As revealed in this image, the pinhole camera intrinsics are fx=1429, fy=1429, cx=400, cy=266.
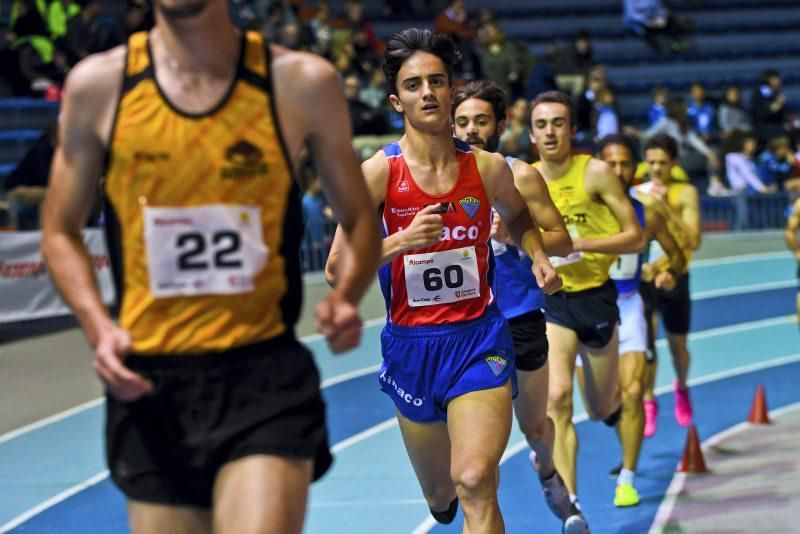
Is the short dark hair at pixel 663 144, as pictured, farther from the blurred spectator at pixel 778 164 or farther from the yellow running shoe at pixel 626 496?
the blurred spectator at pixel 778 164

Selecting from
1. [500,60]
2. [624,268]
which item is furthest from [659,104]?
[624,268]

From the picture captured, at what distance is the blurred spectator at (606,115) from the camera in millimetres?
19906

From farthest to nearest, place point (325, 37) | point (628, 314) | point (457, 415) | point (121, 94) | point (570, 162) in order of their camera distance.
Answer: point (325, 37) → point (628, 314) → point (570, 162) → point (457, 415) → point (121, 94)

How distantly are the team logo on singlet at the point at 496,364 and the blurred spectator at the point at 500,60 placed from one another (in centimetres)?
1504

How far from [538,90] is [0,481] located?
12468mm

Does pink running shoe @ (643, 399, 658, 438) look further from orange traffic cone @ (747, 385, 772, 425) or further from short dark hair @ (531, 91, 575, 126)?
short dark hair @ (531, 91, 575, 126)

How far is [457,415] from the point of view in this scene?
213 inches

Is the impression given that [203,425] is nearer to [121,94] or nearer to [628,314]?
[121,94]

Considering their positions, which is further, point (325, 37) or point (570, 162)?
point (325, 37)

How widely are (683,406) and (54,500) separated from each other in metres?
4.45

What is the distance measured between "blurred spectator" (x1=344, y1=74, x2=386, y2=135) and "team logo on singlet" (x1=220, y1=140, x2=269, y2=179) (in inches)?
557

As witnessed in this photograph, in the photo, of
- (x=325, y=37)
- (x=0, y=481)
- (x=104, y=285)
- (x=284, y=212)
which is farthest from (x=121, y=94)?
(x=325, y=37)

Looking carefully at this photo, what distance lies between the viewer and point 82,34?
16.2 m

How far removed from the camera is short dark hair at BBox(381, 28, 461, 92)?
227 inches
